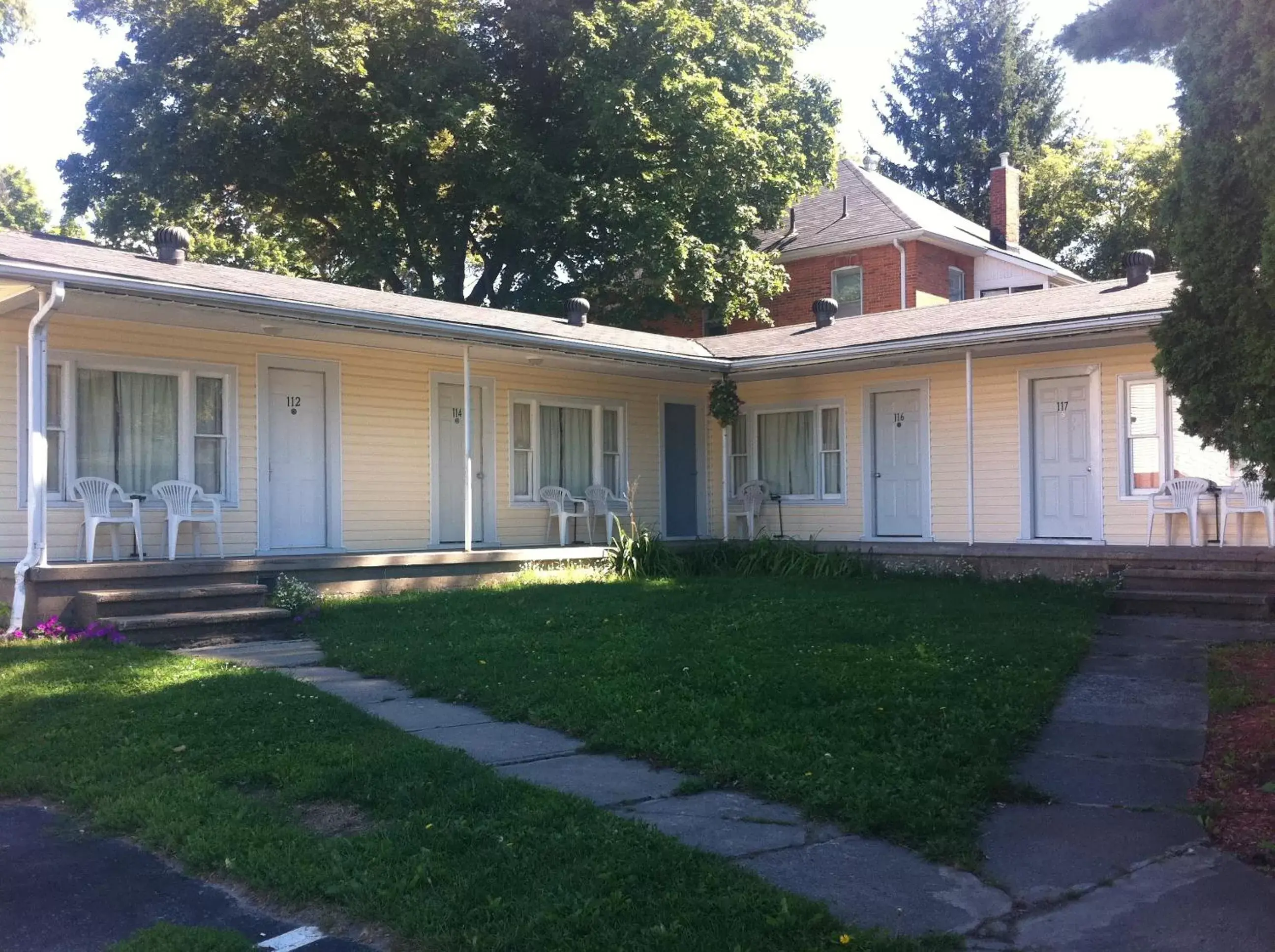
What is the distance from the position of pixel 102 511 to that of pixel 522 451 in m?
5.62

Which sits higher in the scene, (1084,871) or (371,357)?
(371,357)

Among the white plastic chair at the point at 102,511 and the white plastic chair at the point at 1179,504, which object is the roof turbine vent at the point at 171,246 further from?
the white plastic chair at the point at 1179,504

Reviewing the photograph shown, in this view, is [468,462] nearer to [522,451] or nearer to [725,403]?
[522,451]

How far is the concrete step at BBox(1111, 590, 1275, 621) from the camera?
33.7 feet

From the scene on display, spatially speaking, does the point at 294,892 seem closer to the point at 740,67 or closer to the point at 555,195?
the point at 555,195

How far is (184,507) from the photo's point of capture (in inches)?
460

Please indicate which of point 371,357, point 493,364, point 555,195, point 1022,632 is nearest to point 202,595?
point 371,357

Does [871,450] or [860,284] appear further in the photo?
[860,284]

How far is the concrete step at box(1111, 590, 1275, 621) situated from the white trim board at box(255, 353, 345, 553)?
8499mm

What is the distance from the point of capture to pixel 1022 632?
8867 millimetres

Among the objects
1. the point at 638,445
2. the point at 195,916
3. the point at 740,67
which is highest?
the point at 740,67

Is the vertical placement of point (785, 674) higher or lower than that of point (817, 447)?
lower

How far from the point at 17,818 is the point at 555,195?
1975cm

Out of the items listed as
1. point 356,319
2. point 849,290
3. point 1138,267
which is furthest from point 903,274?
point 356,319
